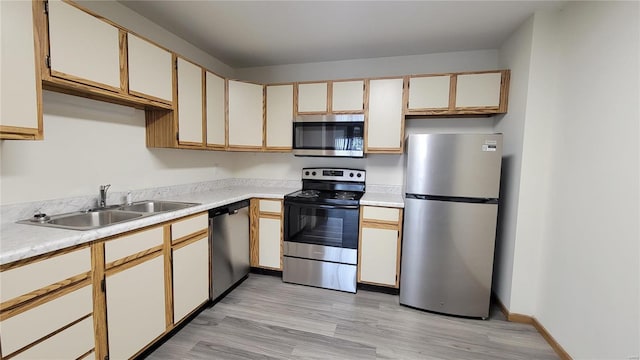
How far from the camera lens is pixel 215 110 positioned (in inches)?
109

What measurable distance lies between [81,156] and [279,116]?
5.86 feet

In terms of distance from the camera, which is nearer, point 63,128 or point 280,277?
point 63,128

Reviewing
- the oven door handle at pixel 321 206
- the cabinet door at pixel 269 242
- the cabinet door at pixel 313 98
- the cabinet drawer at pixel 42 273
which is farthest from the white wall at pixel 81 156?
the cabinet door at pixel 313 98

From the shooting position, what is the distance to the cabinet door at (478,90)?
2486 mm

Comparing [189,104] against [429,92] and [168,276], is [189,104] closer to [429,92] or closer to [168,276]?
[168,276]

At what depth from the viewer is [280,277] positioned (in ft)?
9.84

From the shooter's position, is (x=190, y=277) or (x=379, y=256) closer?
(x=190, y=277)

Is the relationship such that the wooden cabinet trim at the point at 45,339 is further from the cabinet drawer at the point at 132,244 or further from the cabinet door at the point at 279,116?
the cabinet door at the point at 279,116

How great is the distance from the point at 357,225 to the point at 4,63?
2509 millimetres

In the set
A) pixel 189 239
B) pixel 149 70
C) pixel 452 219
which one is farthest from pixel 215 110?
pixel 452 219

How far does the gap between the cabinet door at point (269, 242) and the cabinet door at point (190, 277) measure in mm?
742

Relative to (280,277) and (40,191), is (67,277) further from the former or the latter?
(280,277)

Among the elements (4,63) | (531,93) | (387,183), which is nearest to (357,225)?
(387,183)

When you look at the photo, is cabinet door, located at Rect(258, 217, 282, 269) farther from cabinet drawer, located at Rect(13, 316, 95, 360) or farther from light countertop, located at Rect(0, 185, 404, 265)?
cabinet drawer, located at Rect(13, 316, 95, 360)
